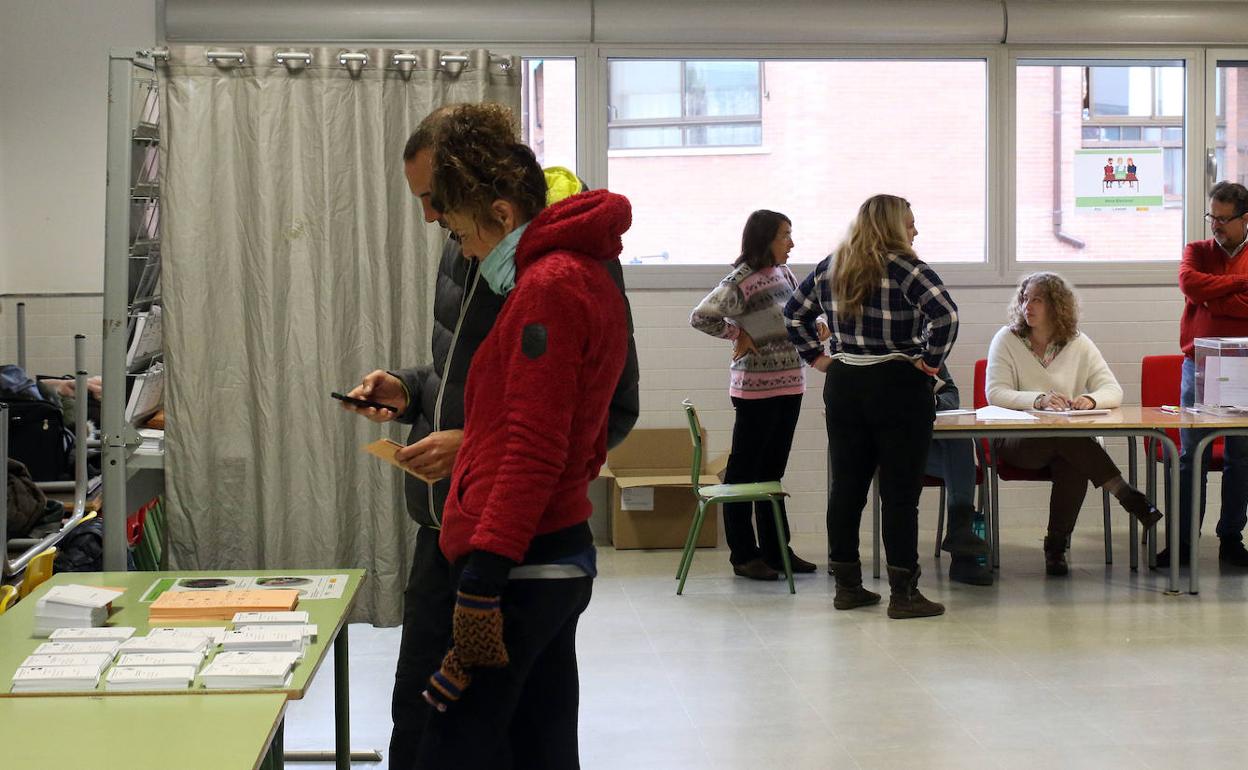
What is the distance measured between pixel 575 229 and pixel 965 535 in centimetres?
385

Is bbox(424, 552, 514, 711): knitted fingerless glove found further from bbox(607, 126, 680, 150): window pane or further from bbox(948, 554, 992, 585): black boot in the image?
bbox(607, 126, 680, 150): window pane

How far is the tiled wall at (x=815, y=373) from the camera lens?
6.51 meters

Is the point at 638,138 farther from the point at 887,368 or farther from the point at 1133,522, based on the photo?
the point at 1133,522

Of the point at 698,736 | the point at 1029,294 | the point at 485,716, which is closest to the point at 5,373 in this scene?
the point at 698,736

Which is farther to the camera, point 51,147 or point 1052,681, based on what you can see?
point 51,147

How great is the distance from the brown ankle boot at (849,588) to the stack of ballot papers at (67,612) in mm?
3115

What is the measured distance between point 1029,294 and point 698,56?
2.04m

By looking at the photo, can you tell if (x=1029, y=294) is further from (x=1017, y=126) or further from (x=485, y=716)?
(x=485, y=716)

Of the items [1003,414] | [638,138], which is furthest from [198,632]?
[638,138]

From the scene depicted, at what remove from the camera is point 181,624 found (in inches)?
98.6

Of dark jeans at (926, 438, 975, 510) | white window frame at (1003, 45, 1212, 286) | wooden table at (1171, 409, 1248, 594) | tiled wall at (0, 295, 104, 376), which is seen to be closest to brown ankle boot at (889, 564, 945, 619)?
dark jeans at (926, 438, 975, 510)

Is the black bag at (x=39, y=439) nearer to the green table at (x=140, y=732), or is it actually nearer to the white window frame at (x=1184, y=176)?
the green table at (x=140, y=732)

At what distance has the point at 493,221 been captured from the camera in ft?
6.68

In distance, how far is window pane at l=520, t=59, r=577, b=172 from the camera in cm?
647
